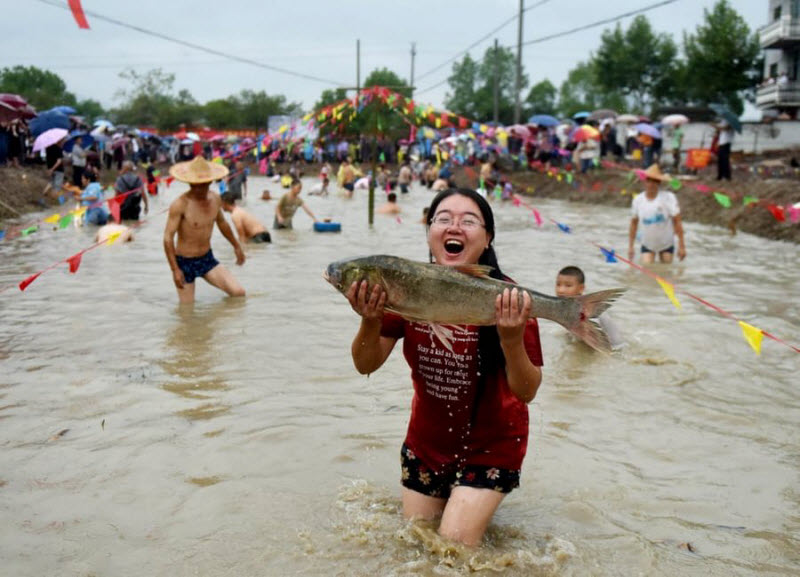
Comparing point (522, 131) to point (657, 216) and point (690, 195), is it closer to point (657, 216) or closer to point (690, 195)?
point (690, 195)

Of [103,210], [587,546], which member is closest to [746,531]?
[587,546]

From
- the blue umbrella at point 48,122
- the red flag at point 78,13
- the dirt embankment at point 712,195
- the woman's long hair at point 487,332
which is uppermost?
the red flag at point 78,13

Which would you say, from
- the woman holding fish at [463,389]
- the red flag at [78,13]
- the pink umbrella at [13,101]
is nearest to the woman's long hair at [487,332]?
the woman holding fish at [463,389]

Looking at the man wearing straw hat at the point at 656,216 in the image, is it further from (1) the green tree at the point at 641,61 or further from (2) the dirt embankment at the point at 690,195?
(1) the green tree at the point at 641,61

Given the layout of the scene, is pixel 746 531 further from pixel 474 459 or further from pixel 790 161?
pixel 790 161

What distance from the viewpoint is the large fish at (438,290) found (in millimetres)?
2928

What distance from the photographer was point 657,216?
1116 cm

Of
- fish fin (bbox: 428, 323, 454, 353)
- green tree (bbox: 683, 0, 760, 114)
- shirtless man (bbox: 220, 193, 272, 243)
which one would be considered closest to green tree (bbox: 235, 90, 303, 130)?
green tree (bbox: 683, 0, 760, 114)

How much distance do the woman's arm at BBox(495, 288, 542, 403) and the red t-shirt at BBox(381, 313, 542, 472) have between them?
A: 190 mm

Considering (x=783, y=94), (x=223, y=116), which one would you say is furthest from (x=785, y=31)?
(x=223, y=116)

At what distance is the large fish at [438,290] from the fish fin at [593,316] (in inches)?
1.4

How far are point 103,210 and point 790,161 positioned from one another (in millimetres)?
19910

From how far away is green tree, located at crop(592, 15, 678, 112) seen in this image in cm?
6225

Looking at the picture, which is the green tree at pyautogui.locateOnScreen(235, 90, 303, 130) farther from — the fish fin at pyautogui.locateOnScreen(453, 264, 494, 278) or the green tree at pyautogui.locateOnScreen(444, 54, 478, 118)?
the fish fin at pyautogui.locateOnScreen(453, 264, 494, 278)
